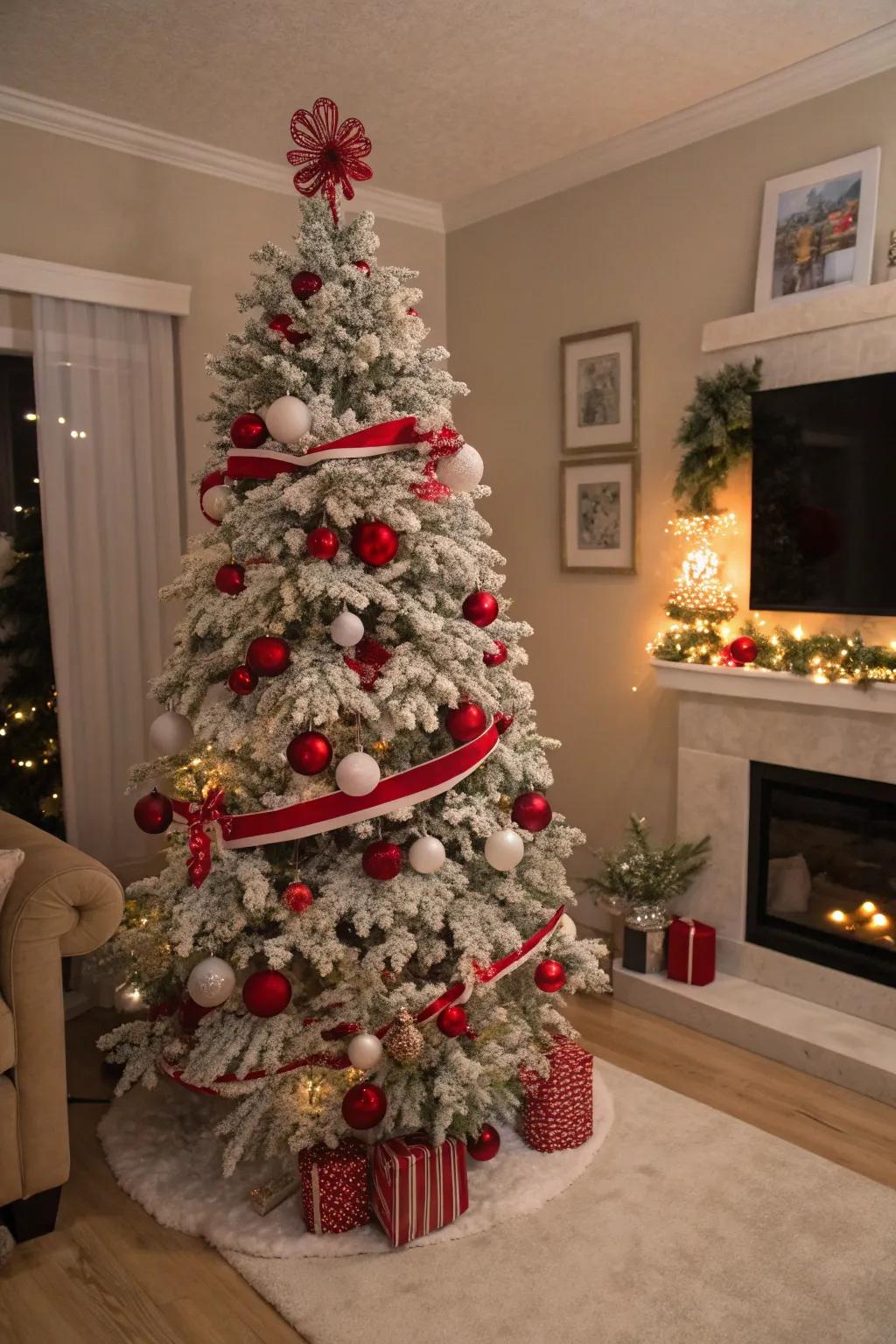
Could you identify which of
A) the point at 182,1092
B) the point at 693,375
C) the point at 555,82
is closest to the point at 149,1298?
the point at 182,1092

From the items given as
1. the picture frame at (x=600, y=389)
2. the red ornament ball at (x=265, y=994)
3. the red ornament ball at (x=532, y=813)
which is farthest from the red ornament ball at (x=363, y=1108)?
the picture frame at (x=600, y=389)

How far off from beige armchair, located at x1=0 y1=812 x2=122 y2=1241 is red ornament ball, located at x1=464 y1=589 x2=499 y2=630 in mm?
1067

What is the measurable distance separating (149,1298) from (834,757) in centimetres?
240

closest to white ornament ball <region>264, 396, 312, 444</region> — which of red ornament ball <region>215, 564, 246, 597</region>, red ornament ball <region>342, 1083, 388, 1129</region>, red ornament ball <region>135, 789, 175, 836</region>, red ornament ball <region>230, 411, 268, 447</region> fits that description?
red ornament ball <region>230, 411, 268, 447</region>

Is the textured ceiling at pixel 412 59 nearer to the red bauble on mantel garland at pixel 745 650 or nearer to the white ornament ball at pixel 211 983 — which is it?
the red bauble on mantel garland at pixel 745 650

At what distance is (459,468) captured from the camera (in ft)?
7.94

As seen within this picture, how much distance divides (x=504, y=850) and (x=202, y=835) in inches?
28.2

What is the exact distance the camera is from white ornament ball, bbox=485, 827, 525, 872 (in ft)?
8.11

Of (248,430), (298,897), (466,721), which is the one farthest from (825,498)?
(298,897)

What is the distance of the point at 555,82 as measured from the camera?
3258 millimetres

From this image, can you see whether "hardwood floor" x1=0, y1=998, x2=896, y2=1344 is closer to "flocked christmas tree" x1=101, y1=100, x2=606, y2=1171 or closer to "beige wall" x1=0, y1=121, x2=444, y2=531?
"flocked christmas tree" x1=101, y1=100, x2=606, y2=1171

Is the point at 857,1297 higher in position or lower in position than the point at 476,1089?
lower

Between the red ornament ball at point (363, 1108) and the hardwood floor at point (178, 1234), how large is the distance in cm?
40

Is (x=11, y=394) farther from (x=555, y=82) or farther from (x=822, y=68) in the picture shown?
(x=822, y=68)
